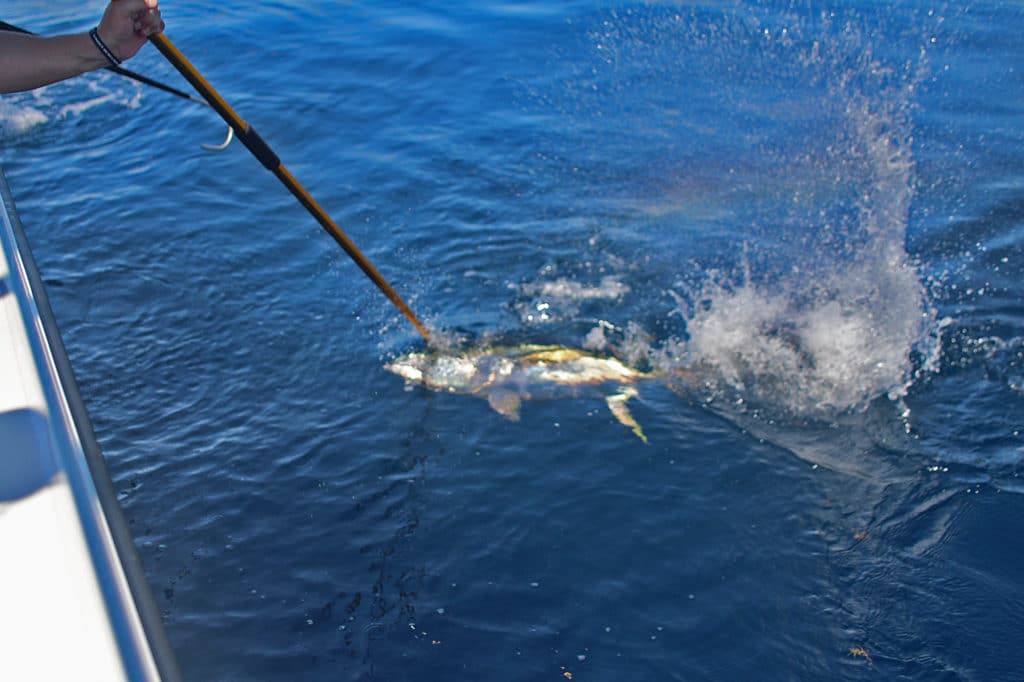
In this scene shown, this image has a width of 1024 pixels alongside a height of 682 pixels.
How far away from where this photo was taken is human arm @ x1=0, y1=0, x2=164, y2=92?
265 cm

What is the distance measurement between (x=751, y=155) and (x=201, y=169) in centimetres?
521

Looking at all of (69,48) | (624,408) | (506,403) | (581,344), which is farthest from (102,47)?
(581,344)

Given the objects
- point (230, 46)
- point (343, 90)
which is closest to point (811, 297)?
point (343, 90)

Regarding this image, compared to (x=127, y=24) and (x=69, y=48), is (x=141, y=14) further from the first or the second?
(x=69, y=48)

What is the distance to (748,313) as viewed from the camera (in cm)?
550

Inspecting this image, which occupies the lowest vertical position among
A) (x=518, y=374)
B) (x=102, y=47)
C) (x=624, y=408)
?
(x=624, y=408)

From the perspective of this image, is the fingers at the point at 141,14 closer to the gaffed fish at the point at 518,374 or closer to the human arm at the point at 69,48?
the human arm at the point at 69,48

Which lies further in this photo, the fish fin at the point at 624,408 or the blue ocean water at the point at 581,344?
the fish fin at the point at 624,408

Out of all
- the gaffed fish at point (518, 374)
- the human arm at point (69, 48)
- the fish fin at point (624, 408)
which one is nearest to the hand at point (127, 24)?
the human arm at point (69, 48)

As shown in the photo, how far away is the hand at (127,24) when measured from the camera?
2762mm

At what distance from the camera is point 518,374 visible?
5.11 m

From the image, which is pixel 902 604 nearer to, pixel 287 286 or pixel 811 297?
pixel 811 297

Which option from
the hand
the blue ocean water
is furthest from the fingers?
the blue ocean water

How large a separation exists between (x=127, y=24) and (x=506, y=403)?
2.85 meters
